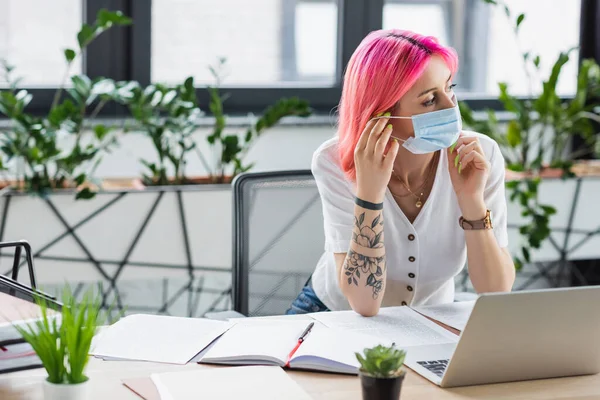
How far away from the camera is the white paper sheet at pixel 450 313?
1618 mm

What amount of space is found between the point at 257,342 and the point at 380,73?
0.67 meters

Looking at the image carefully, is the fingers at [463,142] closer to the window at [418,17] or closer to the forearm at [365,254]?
the forearm at [365,254]

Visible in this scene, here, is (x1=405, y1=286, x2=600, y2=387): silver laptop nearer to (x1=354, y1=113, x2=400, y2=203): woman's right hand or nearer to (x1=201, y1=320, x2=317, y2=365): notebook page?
(x1=201, y1=320, x2=317, y2=365): notebook page

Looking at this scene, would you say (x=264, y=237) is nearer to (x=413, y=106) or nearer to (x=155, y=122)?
(x=413, y=106)

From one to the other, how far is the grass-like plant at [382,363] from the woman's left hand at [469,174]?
0.77 meters

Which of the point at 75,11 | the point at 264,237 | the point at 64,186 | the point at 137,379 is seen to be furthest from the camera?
the point at 75,11

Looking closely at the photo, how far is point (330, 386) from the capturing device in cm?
132

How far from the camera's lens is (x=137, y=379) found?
131 cm

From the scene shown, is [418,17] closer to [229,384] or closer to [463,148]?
[463,148]

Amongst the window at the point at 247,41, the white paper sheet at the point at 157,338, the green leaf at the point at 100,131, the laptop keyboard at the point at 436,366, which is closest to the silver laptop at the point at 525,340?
the laptop keyboard at the point at 436,366

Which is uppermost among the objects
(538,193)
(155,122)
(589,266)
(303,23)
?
(303,23)

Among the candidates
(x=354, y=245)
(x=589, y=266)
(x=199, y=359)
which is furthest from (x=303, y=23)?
(x=199, y=359)

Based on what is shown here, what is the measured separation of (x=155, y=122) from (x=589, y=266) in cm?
199

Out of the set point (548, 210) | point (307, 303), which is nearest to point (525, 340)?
point (307, 303)
